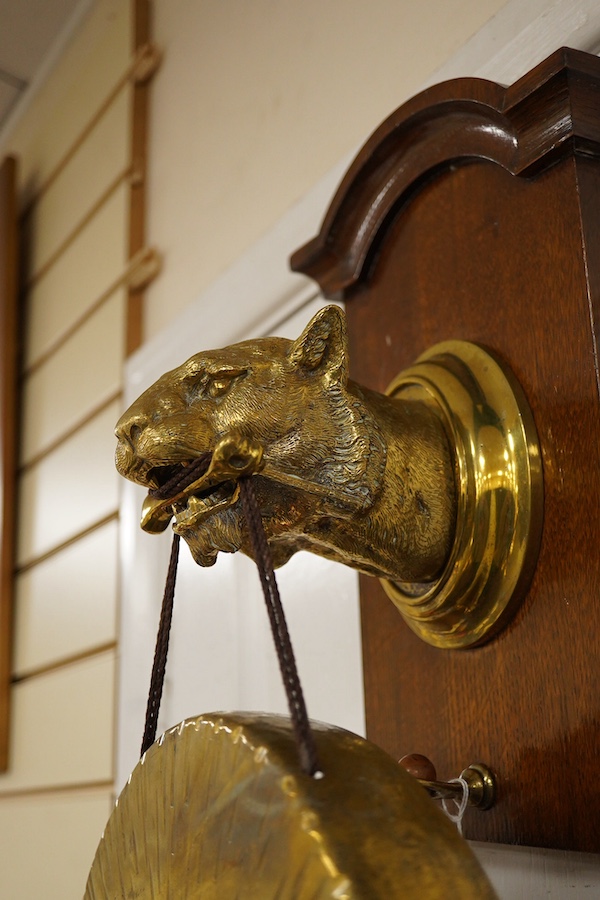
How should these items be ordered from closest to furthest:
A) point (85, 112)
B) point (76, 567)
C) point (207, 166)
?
point (207, 166), point (76, 567), point (85, 112)

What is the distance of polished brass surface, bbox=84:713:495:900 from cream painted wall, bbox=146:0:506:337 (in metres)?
0.41

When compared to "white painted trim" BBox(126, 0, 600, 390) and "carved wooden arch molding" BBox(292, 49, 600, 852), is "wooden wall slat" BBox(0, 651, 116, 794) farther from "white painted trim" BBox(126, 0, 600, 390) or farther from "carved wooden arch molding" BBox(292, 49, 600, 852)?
"carved wooden arch molding" BBox(292, 49, 600, 852)

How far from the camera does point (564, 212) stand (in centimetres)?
37

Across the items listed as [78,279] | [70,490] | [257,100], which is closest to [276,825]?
[257,100]

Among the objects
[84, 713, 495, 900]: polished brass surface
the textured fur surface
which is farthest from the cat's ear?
[84, 713, 495, 900]: polished brass surface

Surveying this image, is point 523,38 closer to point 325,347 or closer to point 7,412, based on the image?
point 325,347

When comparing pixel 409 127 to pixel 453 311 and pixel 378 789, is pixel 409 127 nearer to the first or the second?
pixel 453 311

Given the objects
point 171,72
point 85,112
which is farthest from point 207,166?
point 85,112

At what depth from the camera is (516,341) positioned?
39 centimetres

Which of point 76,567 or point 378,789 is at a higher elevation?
point 76,567

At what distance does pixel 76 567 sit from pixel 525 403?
65cm

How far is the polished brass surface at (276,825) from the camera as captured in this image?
0.24 metres

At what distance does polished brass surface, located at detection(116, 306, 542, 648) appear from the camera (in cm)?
33

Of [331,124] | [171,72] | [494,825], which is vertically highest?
[171,72]
